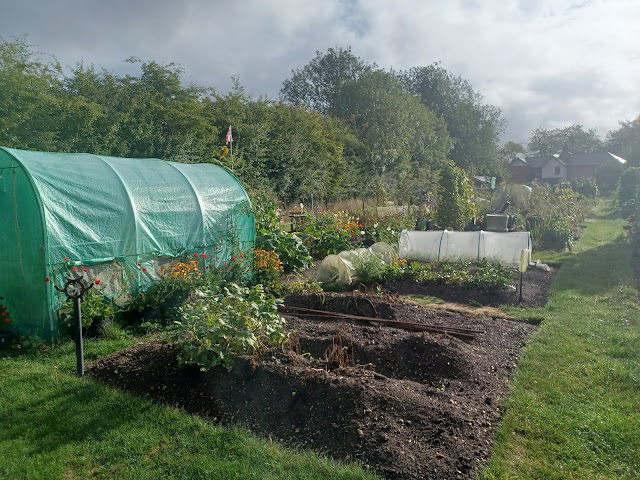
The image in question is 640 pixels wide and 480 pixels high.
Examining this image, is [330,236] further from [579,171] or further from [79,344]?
[579,171]

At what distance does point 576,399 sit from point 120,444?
3.95m

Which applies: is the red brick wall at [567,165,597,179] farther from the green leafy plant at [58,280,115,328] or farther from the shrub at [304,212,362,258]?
the green leafy plant at [58,280,115,328]

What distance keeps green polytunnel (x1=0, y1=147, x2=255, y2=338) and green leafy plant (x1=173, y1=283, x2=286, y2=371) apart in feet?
7.11

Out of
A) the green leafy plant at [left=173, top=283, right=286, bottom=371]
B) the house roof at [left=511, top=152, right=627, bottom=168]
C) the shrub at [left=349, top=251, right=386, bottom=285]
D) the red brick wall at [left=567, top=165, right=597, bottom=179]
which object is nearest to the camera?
the green leafy plant at [left=173, top=283, right=286, bottom=371]

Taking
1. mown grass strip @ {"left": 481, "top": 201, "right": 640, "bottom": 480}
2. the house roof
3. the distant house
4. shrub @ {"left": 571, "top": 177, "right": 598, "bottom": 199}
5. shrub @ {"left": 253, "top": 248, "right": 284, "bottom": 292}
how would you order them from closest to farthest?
mown grass strip @ {"left": 481, "top": 201, "right": 640, "bottom": 480} → shrub @ {"left": 253, "top": 248, "right": 284, "bottom": 292} → shrub @ {"left": 571, "top": 177, "right": 598, "bottom": 199} → the house roof → the distant house

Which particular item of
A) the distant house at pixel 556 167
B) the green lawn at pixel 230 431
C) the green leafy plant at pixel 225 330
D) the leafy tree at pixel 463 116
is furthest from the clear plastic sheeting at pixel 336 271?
the distant house at pixel 556 167

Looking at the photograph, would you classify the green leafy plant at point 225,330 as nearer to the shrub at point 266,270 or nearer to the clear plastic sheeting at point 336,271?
the shrub at point 266,270

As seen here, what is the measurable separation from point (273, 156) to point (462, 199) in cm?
728

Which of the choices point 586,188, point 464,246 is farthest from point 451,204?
point 586,188

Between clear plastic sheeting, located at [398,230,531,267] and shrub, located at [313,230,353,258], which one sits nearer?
clear plastic sheeting, located at [398,230,531,267]

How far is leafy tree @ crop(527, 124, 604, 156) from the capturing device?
88875mm

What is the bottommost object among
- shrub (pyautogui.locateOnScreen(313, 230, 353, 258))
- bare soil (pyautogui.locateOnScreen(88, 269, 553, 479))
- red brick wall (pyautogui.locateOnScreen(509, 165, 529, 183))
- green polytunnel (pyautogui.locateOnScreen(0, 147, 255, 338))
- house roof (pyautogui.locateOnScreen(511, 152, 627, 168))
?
bare soil (pyautogui.locateOnScreen(88, 269, 553, 479))

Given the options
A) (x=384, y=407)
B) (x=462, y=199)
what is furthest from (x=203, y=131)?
(x=384, y=407)

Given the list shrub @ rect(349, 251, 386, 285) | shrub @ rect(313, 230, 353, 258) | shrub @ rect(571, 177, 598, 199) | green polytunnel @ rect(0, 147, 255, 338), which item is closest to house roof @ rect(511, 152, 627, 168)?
shrub @ rect(571, 177, 598, 199)
